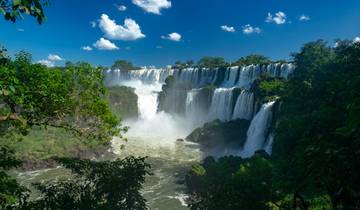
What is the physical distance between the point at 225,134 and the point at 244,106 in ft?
16.3

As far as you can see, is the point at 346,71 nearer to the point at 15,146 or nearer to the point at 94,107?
the point at 94,107

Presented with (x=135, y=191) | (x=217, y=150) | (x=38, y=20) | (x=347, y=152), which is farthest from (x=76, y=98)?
(x=217, y=150)

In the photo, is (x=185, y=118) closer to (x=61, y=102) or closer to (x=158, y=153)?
(x=158, y=153)

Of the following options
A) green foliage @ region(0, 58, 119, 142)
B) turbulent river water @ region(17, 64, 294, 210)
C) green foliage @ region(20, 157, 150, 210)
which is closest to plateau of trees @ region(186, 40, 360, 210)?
green foliage @ region(20, 157, 150, 210)

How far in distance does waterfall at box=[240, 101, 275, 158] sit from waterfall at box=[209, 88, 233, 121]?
1147cm

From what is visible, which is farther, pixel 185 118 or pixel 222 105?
pixel 185 118

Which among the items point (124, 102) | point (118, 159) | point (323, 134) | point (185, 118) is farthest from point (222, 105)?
point (118, 159)

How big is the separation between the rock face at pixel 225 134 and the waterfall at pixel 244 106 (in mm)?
2099

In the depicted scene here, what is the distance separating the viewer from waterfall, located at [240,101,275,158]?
36.8m

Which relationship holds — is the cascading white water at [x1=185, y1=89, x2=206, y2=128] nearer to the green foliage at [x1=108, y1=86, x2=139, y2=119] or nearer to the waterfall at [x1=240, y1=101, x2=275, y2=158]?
the green foliage at [x1=108, y1=86, x2=139, y2=119]

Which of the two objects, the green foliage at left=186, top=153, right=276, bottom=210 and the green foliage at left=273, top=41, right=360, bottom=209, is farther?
the green foliage at left=186, top=153, right=276, bottom=210

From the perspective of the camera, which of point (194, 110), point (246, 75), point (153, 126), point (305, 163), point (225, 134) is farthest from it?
point (153, 126)

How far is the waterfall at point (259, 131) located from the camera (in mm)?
36812

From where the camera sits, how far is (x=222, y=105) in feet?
171
